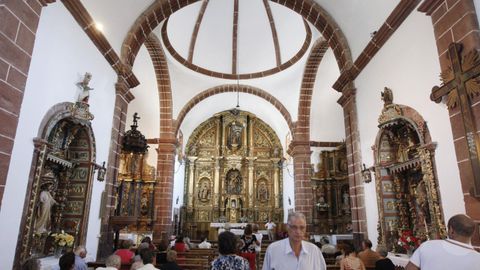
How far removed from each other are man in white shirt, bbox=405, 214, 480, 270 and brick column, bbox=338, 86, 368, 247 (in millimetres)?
4427

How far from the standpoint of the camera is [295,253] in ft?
7.66

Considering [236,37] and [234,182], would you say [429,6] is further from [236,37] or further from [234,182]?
[234,182]

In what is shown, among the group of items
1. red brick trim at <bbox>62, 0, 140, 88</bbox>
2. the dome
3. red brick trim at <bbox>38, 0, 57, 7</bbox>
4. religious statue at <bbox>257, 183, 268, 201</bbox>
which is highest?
the dome

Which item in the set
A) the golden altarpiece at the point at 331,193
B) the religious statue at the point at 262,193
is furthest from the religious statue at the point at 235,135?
the golden altarpiece at the point at 331,193

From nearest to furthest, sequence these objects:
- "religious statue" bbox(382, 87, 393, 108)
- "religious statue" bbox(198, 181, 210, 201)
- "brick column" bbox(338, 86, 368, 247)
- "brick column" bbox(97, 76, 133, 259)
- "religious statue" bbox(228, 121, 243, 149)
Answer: "religious statue" bbox(382, 87, 393, 108) < "brick column" bbox(97, 76, 133, 259) < "brick column" bbox(338, 86, 368, 247) < "religious statue" bbox(198, 181, 210, 201) < "religious statue" bbox(228, 121, 243, 149)

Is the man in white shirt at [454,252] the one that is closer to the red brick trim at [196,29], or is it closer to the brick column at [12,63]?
the brick column at [12,63]

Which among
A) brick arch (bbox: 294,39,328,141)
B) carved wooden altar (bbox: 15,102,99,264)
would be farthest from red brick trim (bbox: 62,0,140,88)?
brick arch (bbox: 294,39,328,141)

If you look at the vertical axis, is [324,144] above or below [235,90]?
below

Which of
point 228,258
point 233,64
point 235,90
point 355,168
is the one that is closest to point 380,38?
point 355,168

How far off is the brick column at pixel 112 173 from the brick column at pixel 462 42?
590cm

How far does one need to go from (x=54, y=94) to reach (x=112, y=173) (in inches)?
98.1

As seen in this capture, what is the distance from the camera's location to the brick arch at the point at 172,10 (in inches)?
284

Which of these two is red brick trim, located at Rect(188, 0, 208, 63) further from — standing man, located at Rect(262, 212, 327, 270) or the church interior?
standing man, located at Rect(262, 212, 327, 270)

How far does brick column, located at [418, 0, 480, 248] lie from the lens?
3.55 m
